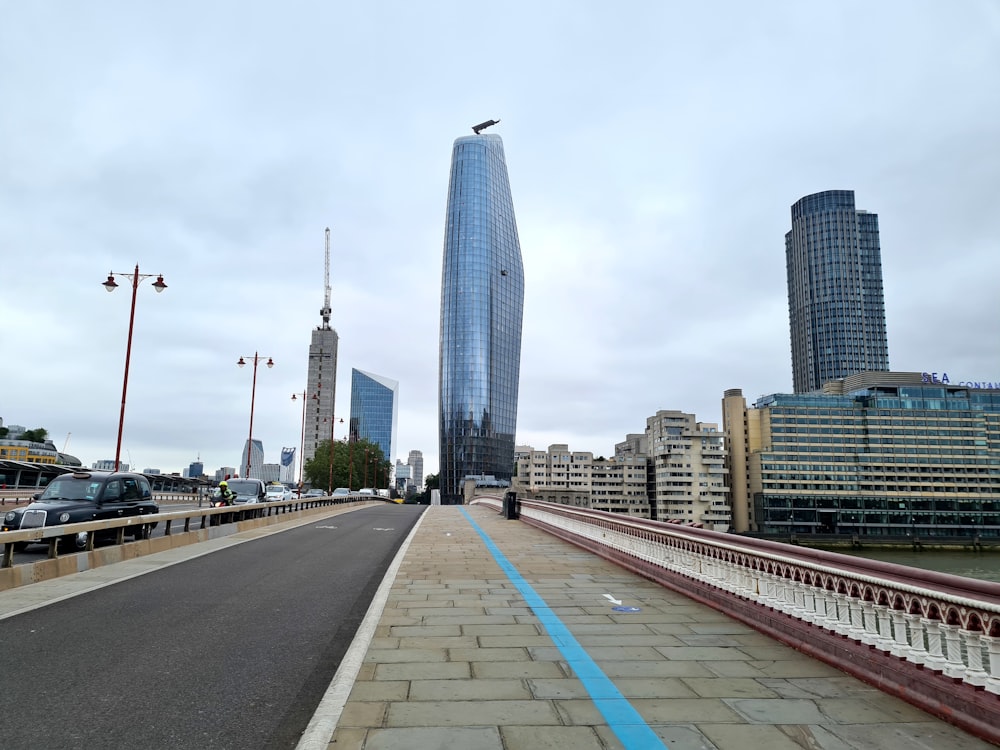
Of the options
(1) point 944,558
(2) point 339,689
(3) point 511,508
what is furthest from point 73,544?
(1) point 944,558

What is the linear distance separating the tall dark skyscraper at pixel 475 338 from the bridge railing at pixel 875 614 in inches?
6826

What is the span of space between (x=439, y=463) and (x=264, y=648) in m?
185

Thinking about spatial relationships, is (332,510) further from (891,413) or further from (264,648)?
(891,413)

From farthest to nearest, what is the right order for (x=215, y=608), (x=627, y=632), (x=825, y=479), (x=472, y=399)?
1. (x=472, y=399)
2. (x=825, y=479)
3. (x=215, y=608)
4. (x=627, y=632)

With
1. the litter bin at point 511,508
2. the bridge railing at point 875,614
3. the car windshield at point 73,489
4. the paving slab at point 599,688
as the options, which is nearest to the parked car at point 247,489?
the litter bin at point 511,508

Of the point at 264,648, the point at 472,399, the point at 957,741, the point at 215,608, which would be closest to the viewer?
the point at 957,741

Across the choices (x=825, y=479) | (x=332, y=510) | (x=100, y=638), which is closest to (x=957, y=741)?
(x=100, y=638)

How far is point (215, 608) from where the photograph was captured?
8406mm

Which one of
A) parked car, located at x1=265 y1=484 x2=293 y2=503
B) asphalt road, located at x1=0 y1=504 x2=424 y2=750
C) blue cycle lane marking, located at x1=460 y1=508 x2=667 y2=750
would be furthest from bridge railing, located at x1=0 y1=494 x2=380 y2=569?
parked car, located at x1=265 y1=484 x2=293 y2=503

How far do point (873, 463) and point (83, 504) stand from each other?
580 ft

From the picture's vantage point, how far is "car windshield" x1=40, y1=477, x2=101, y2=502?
50.4ft

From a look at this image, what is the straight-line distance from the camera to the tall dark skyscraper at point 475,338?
596 ft

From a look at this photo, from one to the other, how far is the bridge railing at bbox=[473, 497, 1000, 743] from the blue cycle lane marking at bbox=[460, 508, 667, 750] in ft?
6.61

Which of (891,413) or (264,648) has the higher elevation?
(891,413)
